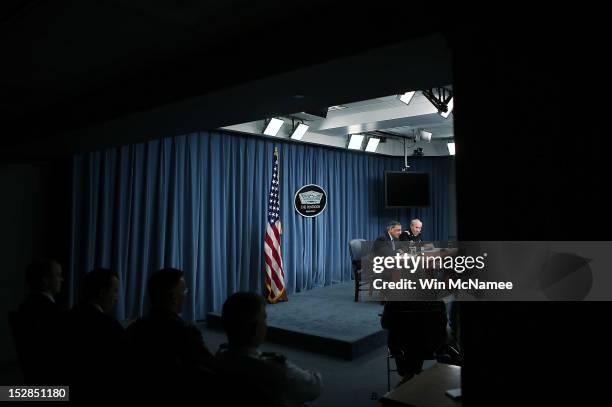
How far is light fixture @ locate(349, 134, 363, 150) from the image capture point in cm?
805

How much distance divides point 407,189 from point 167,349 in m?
7.28

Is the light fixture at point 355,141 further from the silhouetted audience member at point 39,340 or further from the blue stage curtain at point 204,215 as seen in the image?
the silhouetted audience member at point 39,340

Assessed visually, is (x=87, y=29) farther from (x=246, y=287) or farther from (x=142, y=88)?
(x=246, y=287)

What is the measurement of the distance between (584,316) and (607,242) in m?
0.22

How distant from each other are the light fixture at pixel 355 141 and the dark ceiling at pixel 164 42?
561 centimetres

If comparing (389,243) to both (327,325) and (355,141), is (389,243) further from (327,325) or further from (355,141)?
(355,141)

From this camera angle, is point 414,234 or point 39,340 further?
point 414,234

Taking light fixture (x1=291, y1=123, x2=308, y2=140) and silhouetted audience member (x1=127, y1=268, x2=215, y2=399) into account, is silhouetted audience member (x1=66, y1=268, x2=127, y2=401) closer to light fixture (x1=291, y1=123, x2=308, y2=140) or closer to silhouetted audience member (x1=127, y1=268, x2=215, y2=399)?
silhouetted audience member (x1=127, y1=268, x2=215, y2=399)

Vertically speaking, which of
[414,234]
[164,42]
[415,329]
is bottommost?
[415,329]

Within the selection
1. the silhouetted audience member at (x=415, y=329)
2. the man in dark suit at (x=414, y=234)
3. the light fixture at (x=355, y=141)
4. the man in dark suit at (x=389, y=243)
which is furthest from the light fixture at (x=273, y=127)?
the silhouetted audience member at (x=415, y=329)

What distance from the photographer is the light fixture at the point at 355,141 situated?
26.4ft

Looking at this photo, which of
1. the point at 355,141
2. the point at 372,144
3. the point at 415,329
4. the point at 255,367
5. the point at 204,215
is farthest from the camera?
the point at 372,144

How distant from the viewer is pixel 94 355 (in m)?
2.20

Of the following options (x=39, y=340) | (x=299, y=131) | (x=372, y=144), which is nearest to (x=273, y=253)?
(x=299, y=131)
